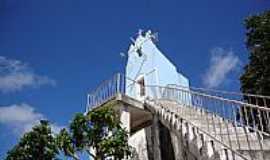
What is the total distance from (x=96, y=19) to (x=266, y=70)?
545cm

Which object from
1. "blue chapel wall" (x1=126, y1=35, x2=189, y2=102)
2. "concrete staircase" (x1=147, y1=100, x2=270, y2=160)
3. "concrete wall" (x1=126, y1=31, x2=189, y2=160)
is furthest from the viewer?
"blue chapel wall" (x1=126, y1=35, x2=189, y2=102)

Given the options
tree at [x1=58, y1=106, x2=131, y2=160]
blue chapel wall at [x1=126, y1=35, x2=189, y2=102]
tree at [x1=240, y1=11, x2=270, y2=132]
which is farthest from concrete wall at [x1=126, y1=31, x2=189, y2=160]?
tree at [x1=58, y1=106, x2=131, y2=160]

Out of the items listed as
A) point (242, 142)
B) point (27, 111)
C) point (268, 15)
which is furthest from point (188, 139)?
point (268, 15)

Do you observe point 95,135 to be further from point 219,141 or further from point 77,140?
point 219,141

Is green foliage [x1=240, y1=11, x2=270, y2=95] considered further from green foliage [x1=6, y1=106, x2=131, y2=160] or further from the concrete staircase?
green foliage [x1=6, y1=106, x2=131, y2=160]

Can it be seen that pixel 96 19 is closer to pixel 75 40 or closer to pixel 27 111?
pixel 75 40

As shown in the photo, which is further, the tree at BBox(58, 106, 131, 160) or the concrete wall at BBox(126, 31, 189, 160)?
the concrete wall at BBox(126, 31, 189, 160)

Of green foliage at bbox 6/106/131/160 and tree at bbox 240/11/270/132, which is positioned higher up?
tree at bbox 240/11/270/132

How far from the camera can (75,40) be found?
28.9 feet

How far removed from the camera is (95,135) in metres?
7.05

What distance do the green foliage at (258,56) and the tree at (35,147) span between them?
644 cm

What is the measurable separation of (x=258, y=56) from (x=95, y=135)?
6129 mm

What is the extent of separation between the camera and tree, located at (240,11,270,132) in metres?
9.77

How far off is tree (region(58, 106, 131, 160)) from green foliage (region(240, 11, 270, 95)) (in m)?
5.03
